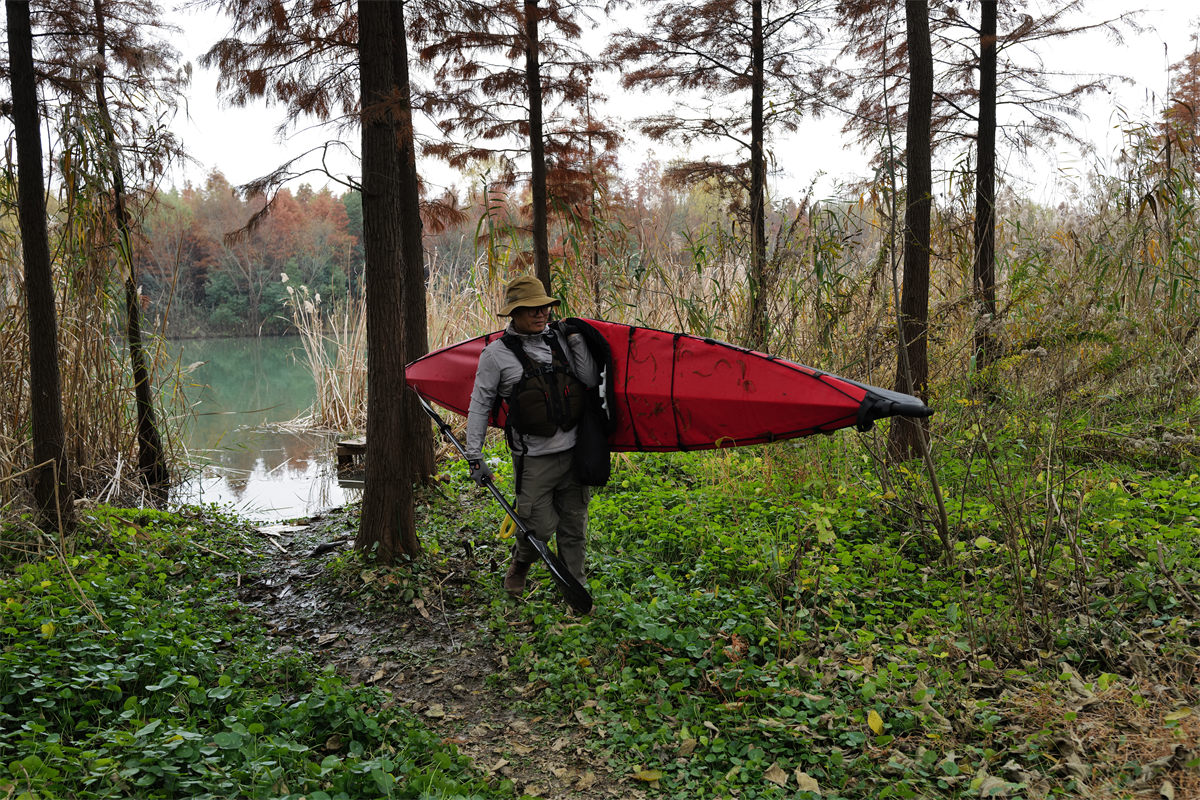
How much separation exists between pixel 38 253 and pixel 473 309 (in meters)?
5.26

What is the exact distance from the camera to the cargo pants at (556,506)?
4336mm

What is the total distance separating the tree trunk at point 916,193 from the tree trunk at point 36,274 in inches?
225

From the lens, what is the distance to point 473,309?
987 centimetres

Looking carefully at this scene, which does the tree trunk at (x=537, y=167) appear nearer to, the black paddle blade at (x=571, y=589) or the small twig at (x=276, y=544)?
the small twig at (x=276, y=544)

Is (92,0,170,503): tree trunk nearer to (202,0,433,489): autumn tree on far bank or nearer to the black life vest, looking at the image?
(202,0,433,489): autumn tree on far bank

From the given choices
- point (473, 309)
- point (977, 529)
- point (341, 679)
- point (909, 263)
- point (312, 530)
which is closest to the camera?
point (341, 679)

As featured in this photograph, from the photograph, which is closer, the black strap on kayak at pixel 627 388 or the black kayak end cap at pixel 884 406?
the black kayak end cap at pixel 884 406

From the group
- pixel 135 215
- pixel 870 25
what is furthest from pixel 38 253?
pixel 870 25

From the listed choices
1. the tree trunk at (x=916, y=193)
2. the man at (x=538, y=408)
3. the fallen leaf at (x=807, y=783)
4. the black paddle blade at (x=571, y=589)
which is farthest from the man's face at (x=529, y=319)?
the tree trunk at (x=916, y=193)

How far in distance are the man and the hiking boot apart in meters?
0.08

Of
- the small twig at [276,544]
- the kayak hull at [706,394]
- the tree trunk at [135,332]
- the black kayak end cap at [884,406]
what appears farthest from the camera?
the tree trunk at [135,332]

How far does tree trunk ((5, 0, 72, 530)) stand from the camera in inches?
193

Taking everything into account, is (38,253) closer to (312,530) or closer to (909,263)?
(312,530)

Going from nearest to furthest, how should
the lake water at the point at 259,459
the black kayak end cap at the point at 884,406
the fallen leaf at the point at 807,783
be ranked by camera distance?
the fallen leaf at the point at 807,783, the black kayak end cap at the point at 884,406, the lake water at the point at 259,459
